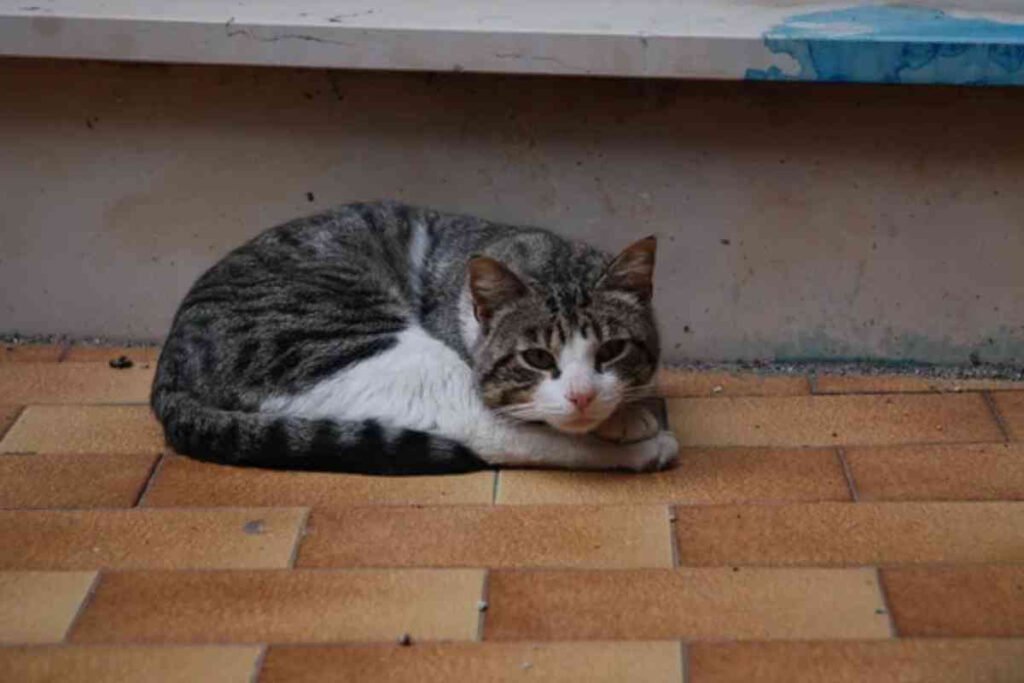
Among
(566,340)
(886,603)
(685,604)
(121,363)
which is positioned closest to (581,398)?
(566,340)

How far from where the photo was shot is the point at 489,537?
9.70 ft

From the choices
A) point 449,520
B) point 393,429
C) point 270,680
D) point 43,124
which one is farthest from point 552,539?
point 43,124

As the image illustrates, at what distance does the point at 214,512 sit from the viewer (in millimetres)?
3066

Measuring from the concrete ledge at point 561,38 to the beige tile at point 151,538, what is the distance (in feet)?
3.52

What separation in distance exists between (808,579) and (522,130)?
1.34 meters

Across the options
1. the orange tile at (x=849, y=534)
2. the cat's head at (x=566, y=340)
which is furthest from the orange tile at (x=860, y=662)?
the cat's head at (x=566, y=340)

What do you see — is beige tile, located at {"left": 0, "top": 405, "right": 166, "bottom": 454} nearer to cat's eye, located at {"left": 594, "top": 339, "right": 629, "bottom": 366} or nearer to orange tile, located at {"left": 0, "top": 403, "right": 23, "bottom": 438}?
orange tile, located at {"left": 0, "top": 403, "right": 23, "bottom": 438}

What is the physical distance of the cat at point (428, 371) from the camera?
10.3 ft

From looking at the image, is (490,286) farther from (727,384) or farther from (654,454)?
(727,384)

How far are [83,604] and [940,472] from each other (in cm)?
172

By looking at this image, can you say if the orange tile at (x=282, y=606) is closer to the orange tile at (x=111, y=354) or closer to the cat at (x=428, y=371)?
the cat at (x=428, y=371)

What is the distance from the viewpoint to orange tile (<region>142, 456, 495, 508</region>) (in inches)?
122

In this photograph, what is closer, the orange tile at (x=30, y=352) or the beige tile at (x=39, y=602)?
the beige tile at (x=39, y=602)

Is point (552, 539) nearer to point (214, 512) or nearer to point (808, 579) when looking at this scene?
point (808, 579)
